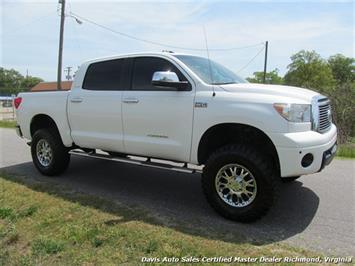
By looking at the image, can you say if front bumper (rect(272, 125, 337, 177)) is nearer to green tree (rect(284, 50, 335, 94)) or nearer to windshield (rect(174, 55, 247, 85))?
windshield (rect(174, 55, 247, 85))

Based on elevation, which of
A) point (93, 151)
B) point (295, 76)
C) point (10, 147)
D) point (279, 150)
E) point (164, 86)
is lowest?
point (10, 147)

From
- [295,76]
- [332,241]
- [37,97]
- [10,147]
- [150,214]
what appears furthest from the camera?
[295,76]

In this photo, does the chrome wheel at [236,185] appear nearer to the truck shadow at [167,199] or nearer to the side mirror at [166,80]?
the truck shadow at [167,199]

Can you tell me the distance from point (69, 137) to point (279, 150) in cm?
363

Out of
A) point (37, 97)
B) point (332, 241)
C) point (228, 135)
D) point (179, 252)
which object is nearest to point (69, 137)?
point (37, 97)

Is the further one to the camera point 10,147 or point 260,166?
point 10,147

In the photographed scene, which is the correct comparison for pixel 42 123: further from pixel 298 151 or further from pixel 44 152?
pixel 298 151

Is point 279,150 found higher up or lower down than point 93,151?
higher up

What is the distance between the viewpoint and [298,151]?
385 centimetres

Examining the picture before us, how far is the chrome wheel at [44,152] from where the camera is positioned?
20.6ft

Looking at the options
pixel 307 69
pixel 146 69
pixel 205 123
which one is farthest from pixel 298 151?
pixel 307 69

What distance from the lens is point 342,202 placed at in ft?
15.9

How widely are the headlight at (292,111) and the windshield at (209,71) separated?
107cm

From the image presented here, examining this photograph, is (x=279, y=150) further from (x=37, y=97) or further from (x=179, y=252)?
(x=37, y=97)
